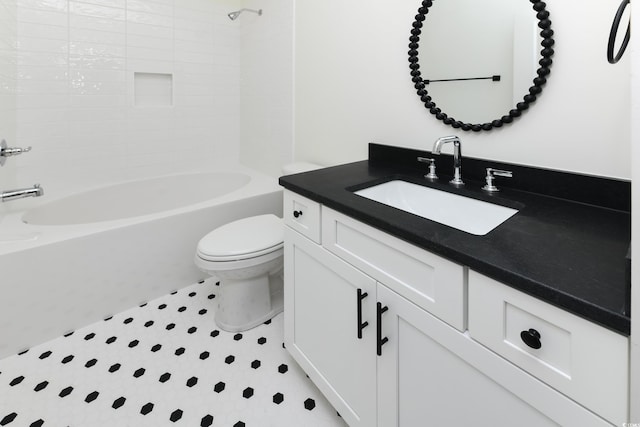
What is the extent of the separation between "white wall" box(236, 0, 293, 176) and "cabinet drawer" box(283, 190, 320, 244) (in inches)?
47.8

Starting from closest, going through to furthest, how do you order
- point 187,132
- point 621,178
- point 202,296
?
point 621,178
point 202,296
point 187,132

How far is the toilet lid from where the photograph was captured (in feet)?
5.23

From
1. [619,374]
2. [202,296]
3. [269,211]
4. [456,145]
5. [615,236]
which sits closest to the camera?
[619,374]

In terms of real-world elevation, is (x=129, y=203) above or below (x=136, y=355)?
above

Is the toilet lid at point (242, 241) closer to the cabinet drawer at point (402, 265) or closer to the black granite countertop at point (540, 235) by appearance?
the black granite countertop at point (540, 235)

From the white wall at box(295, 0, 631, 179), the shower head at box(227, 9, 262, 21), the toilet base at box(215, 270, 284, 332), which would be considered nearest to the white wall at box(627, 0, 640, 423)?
the white wall at box(295, 0, 631, 179)

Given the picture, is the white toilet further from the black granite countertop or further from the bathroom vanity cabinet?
the black granite countertop

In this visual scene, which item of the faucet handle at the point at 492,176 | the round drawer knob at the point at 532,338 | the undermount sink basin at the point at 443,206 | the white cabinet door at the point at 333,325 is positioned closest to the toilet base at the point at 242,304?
the white cabinet door at the point at 333,325

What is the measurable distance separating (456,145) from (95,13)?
97.9 inches

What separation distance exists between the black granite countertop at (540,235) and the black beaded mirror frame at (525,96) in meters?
0.15

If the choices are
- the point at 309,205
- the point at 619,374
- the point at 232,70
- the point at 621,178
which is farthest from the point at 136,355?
the point at 232,70

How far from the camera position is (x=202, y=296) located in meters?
2.06

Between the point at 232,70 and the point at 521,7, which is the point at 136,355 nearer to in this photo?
the point at 521,7

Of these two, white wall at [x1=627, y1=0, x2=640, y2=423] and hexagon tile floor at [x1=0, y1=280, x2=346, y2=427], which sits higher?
white wall at [x1=627, y1=0, x2=640, y2=423]
